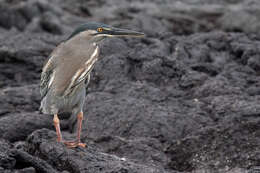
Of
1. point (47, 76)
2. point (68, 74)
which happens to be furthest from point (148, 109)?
point (68, 74)

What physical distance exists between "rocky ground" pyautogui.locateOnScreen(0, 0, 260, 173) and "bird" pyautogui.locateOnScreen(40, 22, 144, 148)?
38 cm

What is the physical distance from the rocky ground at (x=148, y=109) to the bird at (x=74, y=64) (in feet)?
1.26

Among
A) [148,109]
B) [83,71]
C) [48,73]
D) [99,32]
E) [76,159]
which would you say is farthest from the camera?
[148,109]

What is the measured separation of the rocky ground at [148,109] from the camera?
5625 millimetres

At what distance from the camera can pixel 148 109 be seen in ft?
24.1

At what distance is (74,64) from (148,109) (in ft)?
6.04

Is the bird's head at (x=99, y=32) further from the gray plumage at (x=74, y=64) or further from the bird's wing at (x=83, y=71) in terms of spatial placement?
the bird's wing at (x=83, y=71)

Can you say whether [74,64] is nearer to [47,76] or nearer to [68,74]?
[68,74]

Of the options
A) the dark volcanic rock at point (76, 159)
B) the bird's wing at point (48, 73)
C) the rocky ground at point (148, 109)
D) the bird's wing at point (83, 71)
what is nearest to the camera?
the dark volcanic rock at point (76, 159)

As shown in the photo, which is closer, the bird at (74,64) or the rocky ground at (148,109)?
the rocky ground at (148,109)

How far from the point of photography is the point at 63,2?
17.3m

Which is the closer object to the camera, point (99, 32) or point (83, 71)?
point (83, 71)

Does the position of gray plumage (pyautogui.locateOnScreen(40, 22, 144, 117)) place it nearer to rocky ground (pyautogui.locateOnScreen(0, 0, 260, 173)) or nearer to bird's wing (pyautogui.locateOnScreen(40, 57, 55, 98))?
bird's wing (pyautogui.locateOnScreen(40, 57, 55, 98))

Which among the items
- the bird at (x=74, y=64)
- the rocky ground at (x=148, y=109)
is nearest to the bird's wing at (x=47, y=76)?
the bird at (x=74, y=64)
